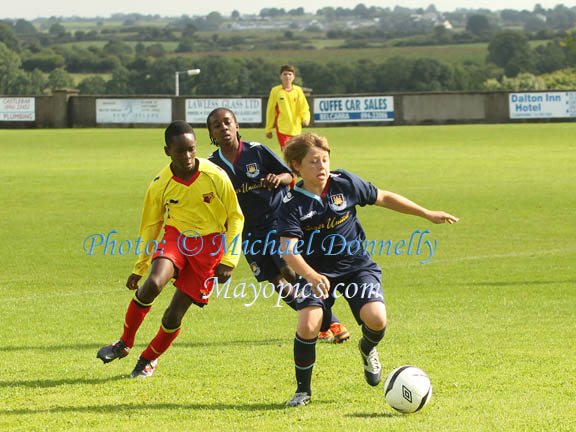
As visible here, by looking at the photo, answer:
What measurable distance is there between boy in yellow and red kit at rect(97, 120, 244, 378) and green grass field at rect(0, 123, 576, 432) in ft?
1.02

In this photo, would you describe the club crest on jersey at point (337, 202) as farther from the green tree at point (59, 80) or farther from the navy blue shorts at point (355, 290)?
the green tree at point (59, 80)

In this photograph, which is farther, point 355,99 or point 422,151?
point 355,99

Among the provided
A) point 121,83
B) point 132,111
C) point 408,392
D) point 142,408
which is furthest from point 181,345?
point 121,83

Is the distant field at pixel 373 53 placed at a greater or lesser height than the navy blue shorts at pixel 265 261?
greater

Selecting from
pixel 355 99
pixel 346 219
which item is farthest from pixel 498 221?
pixel 355 99

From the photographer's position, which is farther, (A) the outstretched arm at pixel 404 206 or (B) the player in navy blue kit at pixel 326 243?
(A) the outstretched arm at pixel 404 206

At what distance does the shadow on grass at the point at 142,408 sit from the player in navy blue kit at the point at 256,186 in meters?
1.92

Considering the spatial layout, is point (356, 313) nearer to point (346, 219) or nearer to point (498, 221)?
point (346, 219)

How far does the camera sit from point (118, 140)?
106 ft

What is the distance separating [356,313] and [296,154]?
1065 mm

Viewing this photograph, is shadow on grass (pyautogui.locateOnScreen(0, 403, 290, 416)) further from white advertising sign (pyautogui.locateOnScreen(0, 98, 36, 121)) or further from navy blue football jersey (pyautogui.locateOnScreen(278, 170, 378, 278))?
white advertising sign (pyautogui.locateOnScreen(0, 98, 36, 121))

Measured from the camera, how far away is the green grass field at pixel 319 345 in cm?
514

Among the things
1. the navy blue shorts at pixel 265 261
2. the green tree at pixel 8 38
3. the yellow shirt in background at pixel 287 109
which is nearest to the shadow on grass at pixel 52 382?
the navy blue shorts at pixel 265 261

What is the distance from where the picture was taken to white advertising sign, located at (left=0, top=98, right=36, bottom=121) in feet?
125
